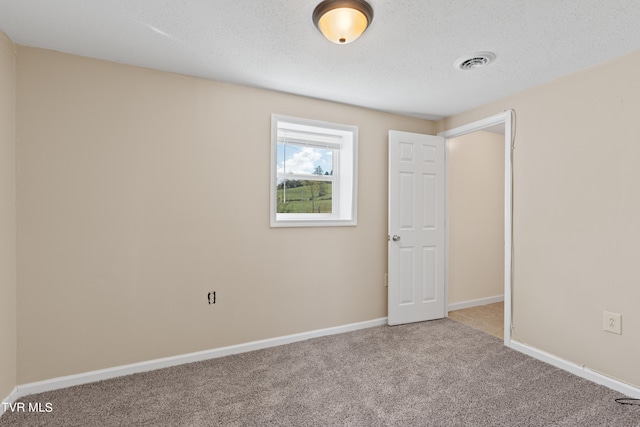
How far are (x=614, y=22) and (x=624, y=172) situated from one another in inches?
38.0

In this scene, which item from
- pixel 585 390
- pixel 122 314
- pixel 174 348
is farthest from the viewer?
pixel 174 348

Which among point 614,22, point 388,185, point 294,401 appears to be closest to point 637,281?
point 614,22

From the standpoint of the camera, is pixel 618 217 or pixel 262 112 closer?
pixel 618 217

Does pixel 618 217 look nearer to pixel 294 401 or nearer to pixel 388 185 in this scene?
pixel 388 185

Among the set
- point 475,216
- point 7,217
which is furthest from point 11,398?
point 475,216

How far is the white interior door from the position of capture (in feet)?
11.3

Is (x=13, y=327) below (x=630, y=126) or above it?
below

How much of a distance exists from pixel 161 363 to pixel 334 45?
8.67 feet

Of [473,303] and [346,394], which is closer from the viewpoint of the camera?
[346,394]

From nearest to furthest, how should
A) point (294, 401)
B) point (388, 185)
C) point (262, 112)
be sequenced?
point (294, 401)
point (262, 112)
point (388, 185)

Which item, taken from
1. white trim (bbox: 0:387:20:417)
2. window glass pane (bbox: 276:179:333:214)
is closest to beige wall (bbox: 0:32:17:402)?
white trim (bbox: 0:387:20:417)

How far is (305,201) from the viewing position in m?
3.30

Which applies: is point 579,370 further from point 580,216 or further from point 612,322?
point 580,216

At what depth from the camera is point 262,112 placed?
9.46 feet
